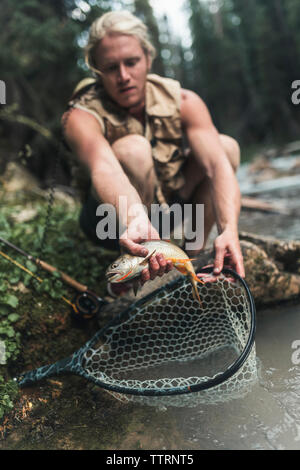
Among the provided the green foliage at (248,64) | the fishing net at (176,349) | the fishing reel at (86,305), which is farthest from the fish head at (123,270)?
the green foliage at (248,64)

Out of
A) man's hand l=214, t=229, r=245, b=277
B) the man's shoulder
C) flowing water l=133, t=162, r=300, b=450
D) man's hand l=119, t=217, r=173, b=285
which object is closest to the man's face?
the man's shoulder

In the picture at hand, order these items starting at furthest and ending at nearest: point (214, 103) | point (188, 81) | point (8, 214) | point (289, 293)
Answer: point (188, 81) → point (214, 103) → point (8, 214) → point (289, 293)

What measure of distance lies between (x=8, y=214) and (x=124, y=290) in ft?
5.95

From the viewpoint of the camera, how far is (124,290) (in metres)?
2.81

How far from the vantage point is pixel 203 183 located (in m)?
3.14

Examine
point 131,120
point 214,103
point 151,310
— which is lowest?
point 151,310

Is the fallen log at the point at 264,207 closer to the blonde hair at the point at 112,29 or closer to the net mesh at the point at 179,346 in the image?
the net mesh at the point at 179,346

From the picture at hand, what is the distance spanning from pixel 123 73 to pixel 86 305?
5.27ft

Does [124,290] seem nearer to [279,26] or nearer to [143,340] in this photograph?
[143,340]

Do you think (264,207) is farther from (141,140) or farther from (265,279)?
(141,140)

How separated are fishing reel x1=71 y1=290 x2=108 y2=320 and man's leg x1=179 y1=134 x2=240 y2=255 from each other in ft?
3.45

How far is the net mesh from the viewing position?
6.19 ft

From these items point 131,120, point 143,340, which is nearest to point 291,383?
point 143,340

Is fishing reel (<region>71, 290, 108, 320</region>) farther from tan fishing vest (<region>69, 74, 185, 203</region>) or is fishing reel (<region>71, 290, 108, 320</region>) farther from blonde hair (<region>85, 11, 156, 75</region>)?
blonde hair (<region>85, 11, 156, 75</region>)
